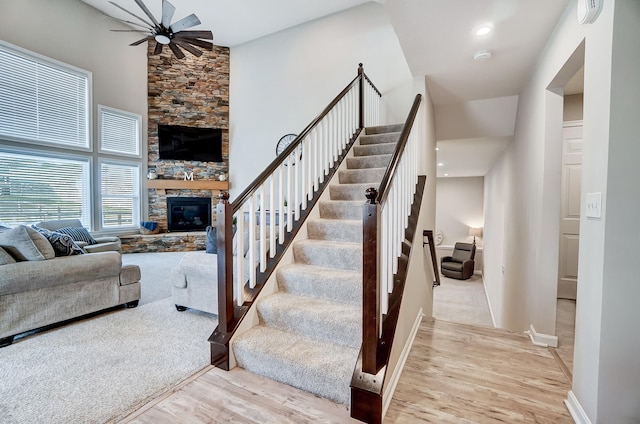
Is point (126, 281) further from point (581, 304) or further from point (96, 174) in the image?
point (96, 174)

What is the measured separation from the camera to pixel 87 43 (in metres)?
5.93

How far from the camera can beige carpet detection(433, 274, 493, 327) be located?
6.26m

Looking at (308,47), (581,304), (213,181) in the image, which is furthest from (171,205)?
(581,304)

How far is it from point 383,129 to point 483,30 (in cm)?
218

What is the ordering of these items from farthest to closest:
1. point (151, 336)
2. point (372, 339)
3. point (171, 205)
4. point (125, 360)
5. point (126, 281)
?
point (171, 205) → point (126, 281) → point (151, 336) → point (125, 360) → point (372, 339)

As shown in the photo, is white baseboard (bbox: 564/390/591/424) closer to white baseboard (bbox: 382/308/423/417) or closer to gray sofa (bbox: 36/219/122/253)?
white baseboard (bbox: 382/308/423/417)

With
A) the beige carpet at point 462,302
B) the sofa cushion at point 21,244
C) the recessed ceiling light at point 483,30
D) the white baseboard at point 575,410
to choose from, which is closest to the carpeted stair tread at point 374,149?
the recessed ceiling light at point 483,30

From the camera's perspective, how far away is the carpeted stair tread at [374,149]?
3.85 metres

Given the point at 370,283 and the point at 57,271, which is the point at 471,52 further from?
the point at 57,271

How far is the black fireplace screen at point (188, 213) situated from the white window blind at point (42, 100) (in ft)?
6.88

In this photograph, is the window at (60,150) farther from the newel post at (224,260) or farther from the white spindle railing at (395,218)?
the white spindle railing at (395,218)

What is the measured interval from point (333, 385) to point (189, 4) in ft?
24.6

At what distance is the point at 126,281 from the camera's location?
3.13 m

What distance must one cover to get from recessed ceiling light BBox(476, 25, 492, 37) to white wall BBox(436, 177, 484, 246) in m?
7.79
